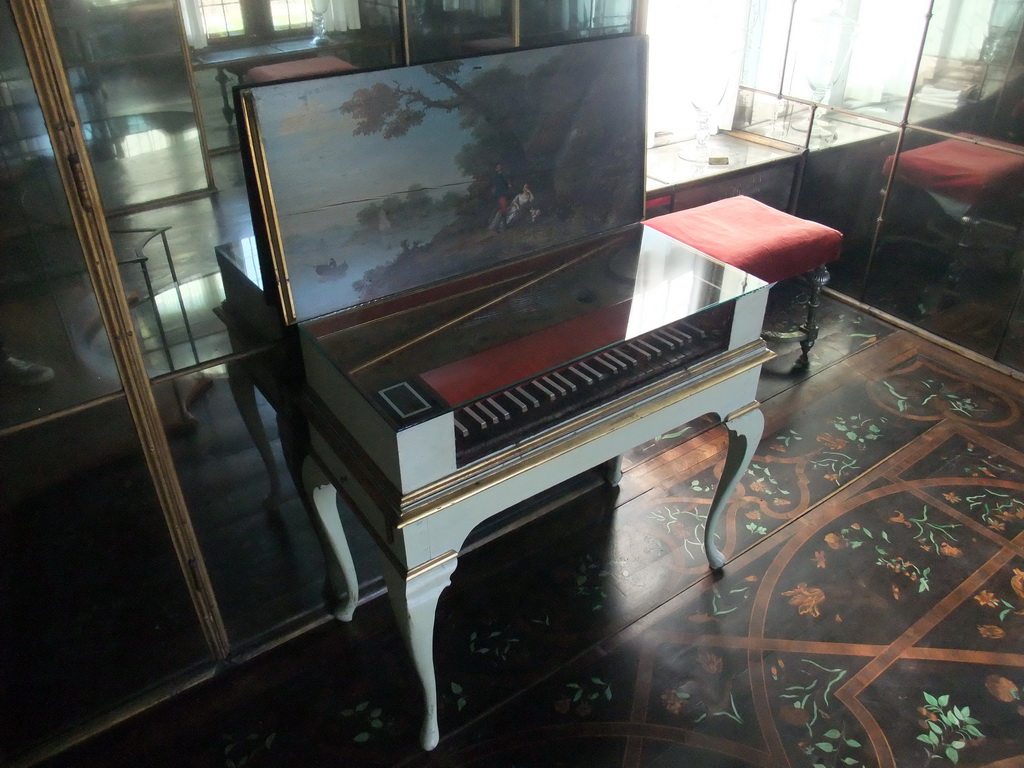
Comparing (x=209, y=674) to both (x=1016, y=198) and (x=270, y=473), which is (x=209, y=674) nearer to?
(x=270, y=473)

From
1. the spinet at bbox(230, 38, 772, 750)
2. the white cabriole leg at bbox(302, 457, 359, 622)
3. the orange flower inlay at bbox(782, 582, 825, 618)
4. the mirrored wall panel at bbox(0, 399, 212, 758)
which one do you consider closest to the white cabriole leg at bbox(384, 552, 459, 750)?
the spinet at bbox(230, 38, 772, 750)

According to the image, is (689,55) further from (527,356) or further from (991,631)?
(991,631)

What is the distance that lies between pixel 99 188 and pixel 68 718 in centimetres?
115

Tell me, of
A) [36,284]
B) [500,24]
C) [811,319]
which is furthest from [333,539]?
[811,319]

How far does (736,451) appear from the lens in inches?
77.0

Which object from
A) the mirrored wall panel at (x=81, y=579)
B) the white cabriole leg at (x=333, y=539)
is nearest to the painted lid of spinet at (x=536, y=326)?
the white cabriole leg at (x=333, y=539)

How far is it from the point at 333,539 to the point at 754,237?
1624 millimetres

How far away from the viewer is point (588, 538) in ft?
7.43

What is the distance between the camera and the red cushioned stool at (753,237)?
2502 mm

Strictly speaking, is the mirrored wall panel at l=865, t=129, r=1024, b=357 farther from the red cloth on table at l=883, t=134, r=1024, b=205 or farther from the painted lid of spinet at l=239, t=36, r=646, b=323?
the painted lid of spinet at l=239, t=36, r=646, b=323

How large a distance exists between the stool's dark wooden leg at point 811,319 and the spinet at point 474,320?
121 centimetres

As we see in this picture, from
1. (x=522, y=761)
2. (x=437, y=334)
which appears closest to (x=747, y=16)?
(x=437, y=334)

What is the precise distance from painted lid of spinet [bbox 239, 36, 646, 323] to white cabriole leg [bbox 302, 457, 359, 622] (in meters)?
0.39

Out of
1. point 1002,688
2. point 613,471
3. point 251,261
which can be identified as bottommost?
point 1002,688
